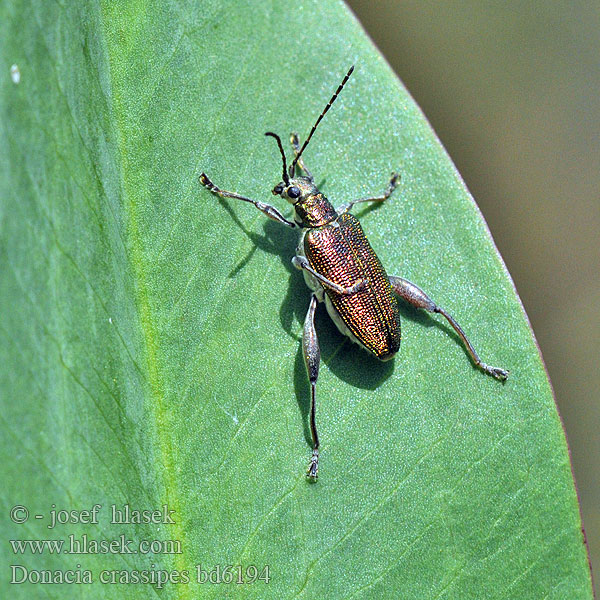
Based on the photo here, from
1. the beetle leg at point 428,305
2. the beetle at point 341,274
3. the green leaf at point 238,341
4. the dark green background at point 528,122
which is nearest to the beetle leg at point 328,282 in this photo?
the beetle at point 341,274

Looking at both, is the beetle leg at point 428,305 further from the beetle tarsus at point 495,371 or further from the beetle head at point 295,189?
the beetle head at point 295,189

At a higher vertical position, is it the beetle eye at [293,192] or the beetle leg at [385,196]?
the beetle leg at [385,196]

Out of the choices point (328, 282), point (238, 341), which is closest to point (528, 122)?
point (328, 282)

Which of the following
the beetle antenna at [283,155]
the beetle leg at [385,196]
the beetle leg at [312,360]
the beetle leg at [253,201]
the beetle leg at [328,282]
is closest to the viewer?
the beetle leg at [312,360]

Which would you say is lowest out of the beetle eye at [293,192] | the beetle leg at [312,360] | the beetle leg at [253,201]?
the beetle leg at [312,360]

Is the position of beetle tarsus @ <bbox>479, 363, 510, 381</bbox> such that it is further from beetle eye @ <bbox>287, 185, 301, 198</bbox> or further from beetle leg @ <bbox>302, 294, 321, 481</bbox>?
beetle eye @ <bbox>287, 185, 301, 198</bbox>

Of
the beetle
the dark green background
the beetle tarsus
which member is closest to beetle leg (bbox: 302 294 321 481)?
the beetle

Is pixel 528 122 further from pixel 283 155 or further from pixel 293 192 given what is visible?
pixel 283 155

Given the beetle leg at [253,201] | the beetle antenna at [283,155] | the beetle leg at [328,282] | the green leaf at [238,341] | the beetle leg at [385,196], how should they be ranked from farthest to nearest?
the beetle leg at [328,282] → the beetle leg at [385,196] → the beetle antenna at [283,155] → the beetle leg at [253,201] → the green leaf at [238,341]
